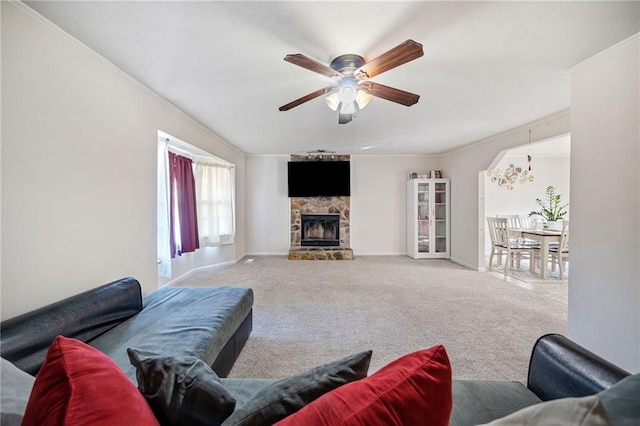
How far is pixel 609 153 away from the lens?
1.93m

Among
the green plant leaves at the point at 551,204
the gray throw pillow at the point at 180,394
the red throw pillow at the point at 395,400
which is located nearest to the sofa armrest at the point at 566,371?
the red throw pillow at the point at 395,400

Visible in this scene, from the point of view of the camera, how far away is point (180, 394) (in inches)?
30.6

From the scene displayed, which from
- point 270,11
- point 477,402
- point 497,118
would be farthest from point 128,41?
point 497,118

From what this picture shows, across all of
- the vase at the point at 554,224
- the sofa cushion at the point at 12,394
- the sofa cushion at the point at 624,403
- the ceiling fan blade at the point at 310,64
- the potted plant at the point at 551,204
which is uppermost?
the ceiling fan blade at the point at 310,64

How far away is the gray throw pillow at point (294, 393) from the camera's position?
70 cm

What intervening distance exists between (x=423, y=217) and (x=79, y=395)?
6270 millimetres

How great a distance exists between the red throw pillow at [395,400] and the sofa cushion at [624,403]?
303mm

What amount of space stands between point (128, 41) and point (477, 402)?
2.86m

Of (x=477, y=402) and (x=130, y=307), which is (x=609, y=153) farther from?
(x=130, y=307)

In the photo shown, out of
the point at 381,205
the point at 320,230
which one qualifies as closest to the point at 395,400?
the point at 320,230

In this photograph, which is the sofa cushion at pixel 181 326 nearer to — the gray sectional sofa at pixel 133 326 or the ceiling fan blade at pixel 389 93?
the gray sectional sofa at pixel 133 326

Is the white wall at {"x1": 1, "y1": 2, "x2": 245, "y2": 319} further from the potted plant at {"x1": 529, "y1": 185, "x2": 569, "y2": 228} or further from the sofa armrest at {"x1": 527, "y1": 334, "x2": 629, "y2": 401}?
the potted plant at {"x1": 529, "y1": 185, "x2": 569, "y2": 228}

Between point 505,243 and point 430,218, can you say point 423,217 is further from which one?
point 505,243

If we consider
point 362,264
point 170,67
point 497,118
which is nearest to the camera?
point 170,67
